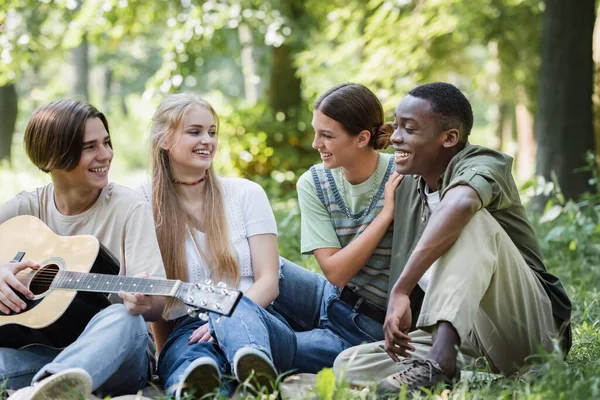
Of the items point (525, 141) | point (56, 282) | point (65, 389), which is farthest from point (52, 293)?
point (525, 141)

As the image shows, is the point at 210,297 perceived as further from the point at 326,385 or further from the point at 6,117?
the point at 6,117

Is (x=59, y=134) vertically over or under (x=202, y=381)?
over

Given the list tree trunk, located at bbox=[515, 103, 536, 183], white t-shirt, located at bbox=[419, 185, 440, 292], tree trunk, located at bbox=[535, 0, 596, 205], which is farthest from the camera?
tree trunk, located at bbox=[515, 103, 536, 183]

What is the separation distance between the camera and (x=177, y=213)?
11.7ft

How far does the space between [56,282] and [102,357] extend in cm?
44

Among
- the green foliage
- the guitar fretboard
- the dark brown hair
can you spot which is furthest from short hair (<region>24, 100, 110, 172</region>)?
the green foliage

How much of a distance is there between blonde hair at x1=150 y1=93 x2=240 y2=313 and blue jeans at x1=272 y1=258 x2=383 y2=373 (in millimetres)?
356

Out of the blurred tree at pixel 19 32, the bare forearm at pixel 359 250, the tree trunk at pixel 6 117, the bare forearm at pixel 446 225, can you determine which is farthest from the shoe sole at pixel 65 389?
the tree trunk at pixel 6 117

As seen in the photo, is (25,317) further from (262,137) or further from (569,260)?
(262,137)

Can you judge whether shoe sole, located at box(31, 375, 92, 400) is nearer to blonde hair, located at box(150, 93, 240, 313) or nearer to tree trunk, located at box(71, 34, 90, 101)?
blonde hair, located at box(150, 93, 240, 313)

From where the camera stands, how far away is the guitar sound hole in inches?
127

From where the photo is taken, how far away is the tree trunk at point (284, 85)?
457 inches

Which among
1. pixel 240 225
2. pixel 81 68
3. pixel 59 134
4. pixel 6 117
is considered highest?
pixel 81 68

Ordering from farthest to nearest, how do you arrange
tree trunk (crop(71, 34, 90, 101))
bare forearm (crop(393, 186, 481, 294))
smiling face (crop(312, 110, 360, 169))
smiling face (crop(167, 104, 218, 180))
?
tree trunk (crop(71, 34, 90, 101)), smiling face (crop(167, 104, 218, 180)), smiling face (crop(312, 110, 360, 169)), bare forearm (crop(393, 186, 481, 294))
